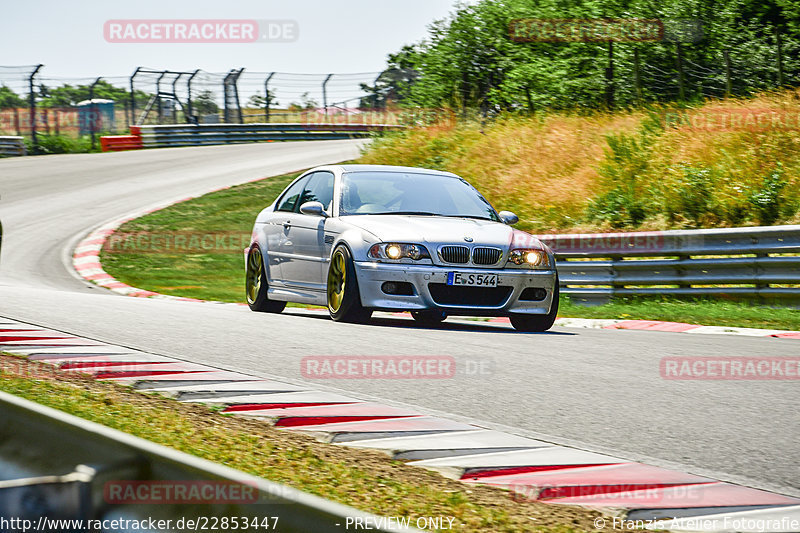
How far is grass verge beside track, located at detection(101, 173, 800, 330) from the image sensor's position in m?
10.8

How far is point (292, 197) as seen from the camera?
35.2 ft

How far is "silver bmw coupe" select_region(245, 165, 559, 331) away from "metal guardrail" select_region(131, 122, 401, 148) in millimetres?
25442

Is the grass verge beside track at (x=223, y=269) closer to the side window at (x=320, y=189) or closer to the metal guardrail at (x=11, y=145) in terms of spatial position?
the side window at (x=320, y=189)

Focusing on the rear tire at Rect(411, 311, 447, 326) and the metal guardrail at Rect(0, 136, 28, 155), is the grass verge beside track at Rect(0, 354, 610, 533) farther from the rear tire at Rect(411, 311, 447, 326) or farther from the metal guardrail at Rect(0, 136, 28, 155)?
the metal guardrail at Rect(0, 136, 28, 155)

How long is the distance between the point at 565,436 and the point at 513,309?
4.17m

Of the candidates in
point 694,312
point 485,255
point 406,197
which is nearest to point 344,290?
point 485,255

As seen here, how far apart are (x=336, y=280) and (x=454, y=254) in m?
1.15

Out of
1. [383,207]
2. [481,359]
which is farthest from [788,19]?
[481,359]

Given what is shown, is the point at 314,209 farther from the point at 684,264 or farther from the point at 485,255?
the point at 684,264

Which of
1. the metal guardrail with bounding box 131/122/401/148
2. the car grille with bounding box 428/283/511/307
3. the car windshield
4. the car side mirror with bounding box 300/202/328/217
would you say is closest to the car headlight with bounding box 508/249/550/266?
the car grille with bounding box 428/283/511/307

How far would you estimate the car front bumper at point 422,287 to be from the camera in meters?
8.44

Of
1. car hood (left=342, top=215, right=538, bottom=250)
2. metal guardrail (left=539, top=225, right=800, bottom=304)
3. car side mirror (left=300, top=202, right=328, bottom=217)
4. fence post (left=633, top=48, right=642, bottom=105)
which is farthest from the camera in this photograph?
fence post (left=633, top=48, right=642, bottom=105)

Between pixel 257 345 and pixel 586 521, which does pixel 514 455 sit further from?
pixel 257 345

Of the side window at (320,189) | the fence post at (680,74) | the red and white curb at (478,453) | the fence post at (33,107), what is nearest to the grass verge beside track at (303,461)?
the red and white curb at (478,453)
